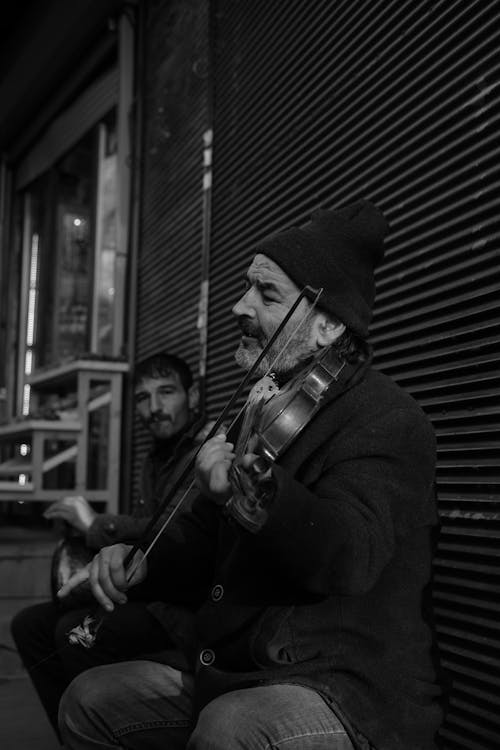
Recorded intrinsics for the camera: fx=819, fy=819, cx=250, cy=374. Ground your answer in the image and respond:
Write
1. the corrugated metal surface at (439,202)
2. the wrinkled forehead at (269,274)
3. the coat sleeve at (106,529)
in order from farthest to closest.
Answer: the coat sleeve at (106,529) → the corrugated metal surface at (439,202) → the wrinkled forehead at (269,274)

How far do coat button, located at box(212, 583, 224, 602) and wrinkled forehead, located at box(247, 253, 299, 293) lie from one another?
2.37ft

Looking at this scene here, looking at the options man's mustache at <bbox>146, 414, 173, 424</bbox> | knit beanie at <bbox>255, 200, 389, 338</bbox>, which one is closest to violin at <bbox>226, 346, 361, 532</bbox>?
knit beanie at <bbox>255, 200, 389, 338</bbox>

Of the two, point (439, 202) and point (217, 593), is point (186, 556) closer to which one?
point (217, 593)

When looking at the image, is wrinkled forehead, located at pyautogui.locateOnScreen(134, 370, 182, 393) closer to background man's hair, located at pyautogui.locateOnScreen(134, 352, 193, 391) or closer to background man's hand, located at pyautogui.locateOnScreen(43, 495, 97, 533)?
background man's hair, located at pyautogui.locateOnScreen(134, 352, 193, 391)

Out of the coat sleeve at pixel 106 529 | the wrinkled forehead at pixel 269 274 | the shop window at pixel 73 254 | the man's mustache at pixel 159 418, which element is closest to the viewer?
the wrinkled forehead at pixel 269 274

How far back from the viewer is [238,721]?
4.73 feet

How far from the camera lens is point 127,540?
2.04 meters

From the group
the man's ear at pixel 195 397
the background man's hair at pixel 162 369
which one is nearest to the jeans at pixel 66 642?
the background man's hair at pixel 162 369

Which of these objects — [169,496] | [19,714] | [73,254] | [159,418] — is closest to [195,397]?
[159,418]

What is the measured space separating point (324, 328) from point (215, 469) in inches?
23.3

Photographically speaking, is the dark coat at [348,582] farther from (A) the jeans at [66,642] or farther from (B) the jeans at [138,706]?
(A) the jeans at [66,642]

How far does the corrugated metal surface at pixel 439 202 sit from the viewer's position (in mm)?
2354

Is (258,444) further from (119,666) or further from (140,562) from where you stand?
(119,666)

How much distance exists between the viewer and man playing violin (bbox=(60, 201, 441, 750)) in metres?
1.39
